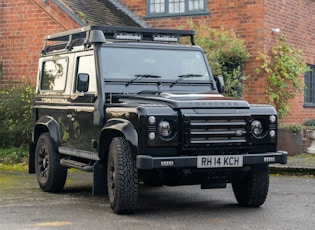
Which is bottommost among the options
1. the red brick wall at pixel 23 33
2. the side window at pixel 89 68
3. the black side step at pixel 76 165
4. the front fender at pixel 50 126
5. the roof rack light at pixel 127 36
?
the black side step at pixel 76 165

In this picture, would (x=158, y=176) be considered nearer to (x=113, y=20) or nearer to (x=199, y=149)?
(x=199, y=149)

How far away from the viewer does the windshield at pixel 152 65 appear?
30.5ft

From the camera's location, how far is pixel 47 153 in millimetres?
10391

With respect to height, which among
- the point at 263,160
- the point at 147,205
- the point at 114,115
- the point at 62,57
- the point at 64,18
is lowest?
the point at 147,205

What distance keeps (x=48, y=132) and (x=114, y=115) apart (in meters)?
2.41

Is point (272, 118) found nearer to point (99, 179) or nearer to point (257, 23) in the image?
point (99, 179)

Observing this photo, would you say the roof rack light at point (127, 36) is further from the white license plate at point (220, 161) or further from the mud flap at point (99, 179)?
the white license plate at point (220, 161)

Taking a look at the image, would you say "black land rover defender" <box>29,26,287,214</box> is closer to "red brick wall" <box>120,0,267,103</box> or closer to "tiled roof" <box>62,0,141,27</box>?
"tiled roof" <box>62,0,141,27</box>

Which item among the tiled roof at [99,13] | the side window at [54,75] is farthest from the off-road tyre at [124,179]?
the tiled roof at [99,13]

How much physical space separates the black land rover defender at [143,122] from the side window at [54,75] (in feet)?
0.06

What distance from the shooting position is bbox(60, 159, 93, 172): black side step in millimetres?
9047

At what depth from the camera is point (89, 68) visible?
31.0 feet

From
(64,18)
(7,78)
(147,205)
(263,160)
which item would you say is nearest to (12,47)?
(7,78)

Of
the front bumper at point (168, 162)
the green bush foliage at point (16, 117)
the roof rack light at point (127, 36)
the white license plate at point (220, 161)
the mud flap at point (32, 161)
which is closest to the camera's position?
the front bumper at point (168, 162)
